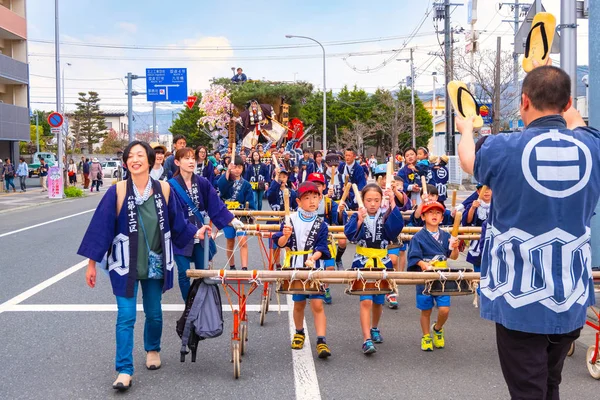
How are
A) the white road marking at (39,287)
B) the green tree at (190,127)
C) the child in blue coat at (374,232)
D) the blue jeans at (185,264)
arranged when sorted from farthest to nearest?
the green tree at (190,127) < the white road marking at (39,287) < the blue jeans at (185,264) < the child in blue coat at (374,232)

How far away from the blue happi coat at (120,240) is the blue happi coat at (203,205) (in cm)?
98

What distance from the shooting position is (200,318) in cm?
471

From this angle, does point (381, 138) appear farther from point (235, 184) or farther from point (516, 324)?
point (516, 324)

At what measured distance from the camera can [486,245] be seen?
2986 mm

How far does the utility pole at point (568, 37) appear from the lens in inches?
294

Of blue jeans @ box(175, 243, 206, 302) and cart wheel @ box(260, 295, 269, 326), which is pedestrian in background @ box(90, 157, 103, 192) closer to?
blue jeans @ box(175, 243, 206, 302)

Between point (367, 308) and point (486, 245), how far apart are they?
2503 millimetres

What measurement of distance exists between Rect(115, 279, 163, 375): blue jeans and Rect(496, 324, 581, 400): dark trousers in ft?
9.24

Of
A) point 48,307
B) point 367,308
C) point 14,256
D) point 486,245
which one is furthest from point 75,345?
point 14,256

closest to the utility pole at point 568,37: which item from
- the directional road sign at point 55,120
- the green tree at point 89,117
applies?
the directional road sign at point 55,120

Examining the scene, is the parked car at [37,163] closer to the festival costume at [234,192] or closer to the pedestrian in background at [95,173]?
the pedestrian in background at [95,173]

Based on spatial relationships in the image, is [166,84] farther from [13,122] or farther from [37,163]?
[37,163]

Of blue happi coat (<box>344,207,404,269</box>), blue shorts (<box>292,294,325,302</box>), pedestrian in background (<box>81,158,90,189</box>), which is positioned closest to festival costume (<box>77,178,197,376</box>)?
blue shorts (<box>292,294,325,302</box>)

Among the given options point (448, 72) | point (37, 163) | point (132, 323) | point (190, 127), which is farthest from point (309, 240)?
point (190, 127)
